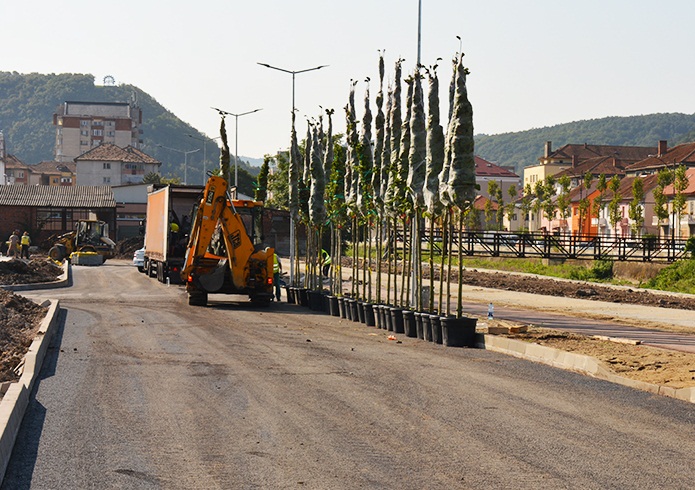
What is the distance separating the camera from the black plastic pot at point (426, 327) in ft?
70.7

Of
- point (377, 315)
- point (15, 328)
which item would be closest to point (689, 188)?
point (377, 315)

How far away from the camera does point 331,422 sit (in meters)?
11.7

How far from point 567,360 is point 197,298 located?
52.5ft

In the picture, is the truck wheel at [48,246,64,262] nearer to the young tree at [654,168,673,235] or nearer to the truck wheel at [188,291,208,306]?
the truck wheel at [188,291,208,306]

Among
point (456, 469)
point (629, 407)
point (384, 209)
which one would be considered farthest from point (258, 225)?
point (456, 469)

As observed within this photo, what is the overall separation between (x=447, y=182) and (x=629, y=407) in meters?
9.24

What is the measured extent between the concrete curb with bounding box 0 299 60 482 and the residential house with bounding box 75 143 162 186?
15816 cm

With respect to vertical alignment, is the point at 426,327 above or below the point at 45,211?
below

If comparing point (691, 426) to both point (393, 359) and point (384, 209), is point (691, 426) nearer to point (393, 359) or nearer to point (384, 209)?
point (393, 359)

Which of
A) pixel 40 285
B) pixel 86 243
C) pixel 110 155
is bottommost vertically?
pixel 40 285

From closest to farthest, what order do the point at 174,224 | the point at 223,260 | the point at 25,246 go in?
the point at 223,260, the point at 174,224, the point at 25,246

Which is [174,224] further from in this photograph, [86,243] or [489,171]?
[489,171]

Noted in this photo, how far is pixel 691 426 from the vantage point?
38.8 ft

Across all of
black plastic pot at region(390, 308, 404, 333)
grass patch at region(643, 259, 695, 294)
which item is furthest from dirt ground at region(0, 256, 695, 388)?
grass patch at region(643, 259, 695, 294)
